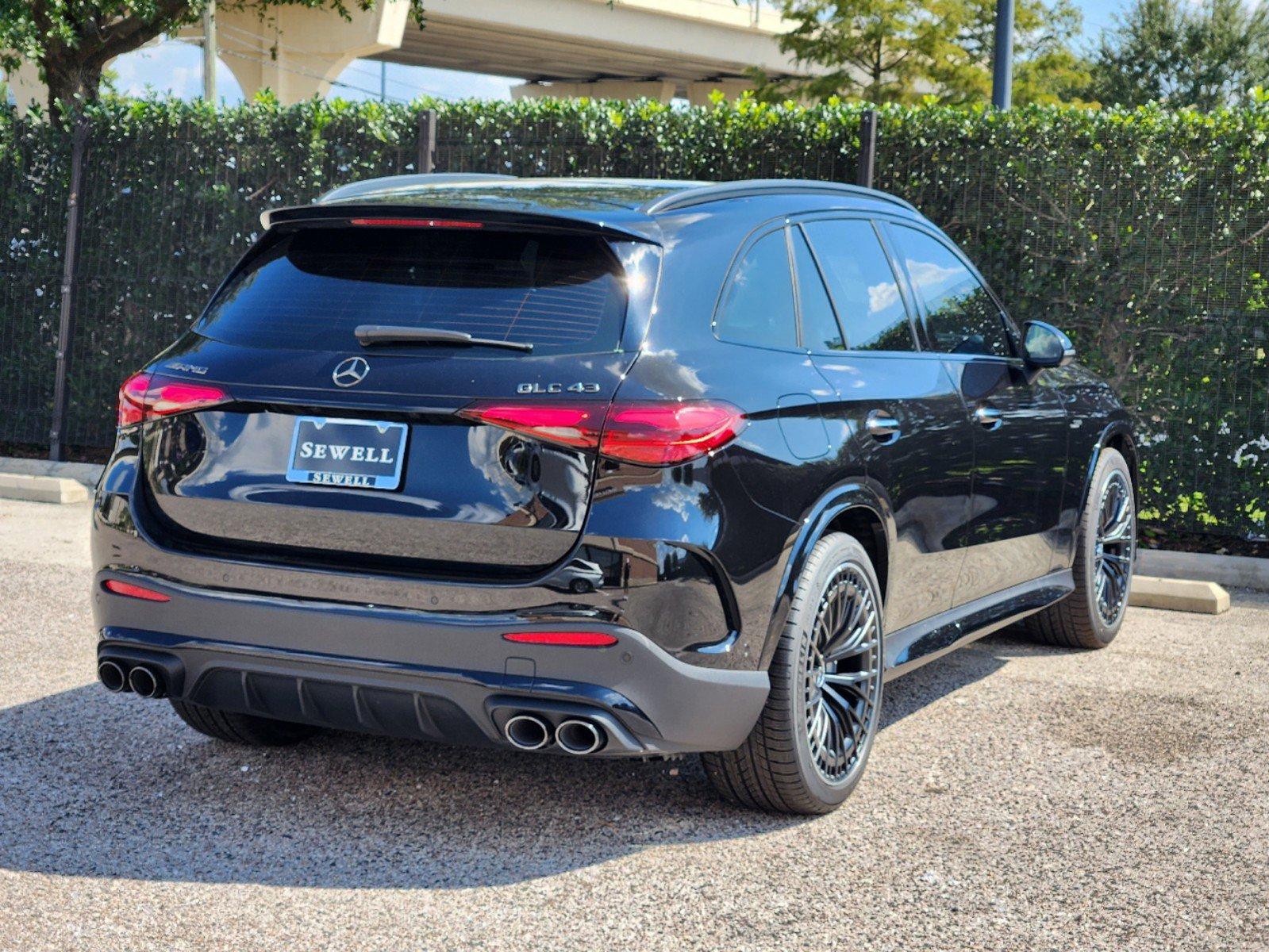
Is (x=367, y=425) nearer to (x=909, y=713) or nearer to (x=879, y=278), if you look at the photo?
(x=879, y=278)

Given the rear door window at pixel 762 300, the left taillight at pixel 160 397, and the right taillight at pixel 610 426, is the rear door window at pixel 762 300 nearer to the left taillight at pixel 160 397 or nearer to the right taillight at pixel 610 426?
the right taillight at pixel 610 426

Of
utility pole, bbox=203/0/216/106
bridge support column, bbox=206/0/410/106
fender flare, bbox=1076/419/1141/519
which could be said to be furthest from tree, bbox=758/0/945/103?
fender flare, bbox=1076/419/1141/519

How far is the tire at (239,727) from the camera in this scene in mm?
5090

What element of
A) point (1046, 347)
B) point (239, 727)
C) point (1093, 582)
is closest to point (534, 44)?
point (1093, 582)

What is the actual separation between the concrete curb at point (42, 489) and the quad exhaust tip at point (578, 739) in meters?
8.00

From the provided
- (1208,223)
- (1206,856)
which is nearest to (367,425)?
(1206,856)

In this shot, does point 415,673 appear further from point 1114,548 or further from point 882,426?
point 1114,548

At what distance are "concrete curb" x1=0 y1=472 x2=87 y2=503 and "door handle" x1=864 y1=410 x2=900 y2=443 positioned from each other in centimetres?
768

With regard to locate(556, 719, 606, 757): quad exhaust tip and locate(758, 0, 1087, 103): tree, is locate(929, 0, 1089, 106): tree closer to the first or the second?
locate(758, 0, 1087, 103): tree

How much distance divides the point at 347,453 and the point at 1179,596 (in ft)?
18.1

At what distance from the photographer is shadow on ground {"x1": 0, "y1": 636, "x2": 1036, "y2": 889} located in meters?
4.16

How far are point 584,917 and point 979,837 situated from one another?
1266mm

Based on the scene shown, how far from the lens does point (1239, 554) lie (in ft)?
31.8

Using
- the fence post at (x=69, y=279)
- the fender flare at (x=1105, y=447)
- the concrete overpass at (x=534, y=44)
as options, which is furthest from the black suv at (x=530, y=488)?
the concrete overpass at (x=534, y=44)
